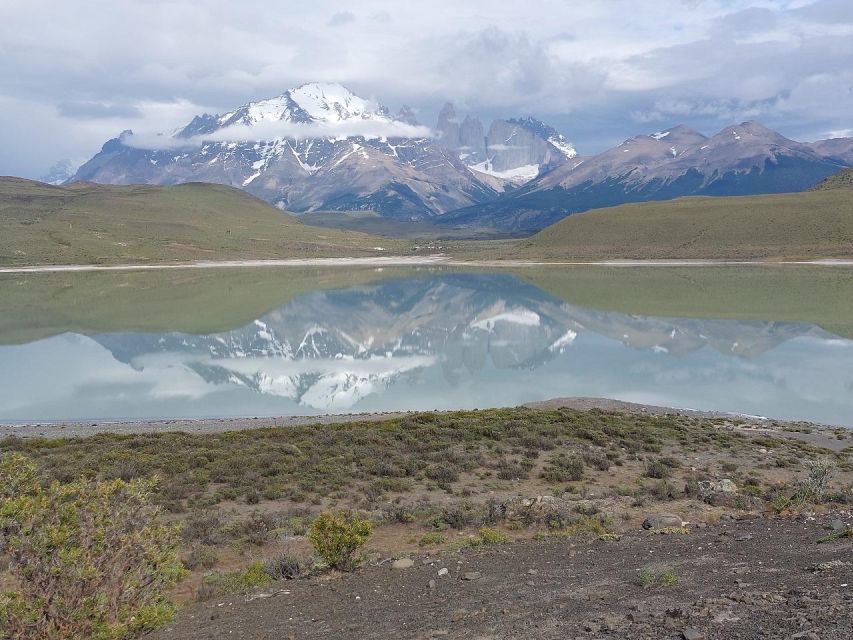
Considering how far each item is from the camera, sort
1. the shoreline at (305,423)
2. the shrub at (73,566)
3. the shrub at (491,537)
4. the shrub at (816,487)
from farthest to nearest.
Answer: the shoreline at (305,423), the shrub at (816,487), the shrub at (491,537), the shrub at (73,566)

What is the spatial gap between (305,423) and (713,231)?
146 m

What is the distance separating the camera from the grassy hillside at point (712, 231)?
437 ft

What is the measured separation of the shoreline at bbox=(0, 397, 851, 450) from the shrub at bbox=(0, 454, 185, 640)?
17.0m

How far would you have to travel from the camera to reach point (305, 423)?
1043 inches

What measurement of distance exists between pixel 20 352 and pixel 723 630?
176ft

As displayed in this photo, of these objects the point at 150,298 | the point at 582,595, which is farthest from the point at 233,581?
the point at 150,298

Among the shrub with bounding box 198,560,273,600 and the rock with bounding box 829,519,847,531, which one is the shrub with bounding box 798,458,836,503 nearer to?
the rock with bounding box 829,519,847,531

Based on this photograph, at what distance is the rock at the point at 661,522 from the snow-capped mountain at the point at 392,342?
70.2ft

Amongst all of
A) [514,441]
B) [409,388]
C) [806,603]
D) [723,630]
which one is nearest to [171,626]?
[723,630]

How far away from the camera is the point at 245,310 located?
7169 cm

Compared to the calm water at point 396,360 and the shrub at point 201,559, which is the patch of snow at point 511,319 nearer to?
the calm water at point 396,360

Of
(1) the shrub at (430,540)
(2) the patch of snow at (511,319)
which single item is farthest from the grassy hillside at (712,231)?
(1) the shrub at (430,540)

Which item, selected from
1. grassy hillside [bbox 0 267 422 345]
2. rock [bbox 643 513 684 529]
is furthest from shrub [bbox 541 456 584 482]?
grassy hillside [bbox 0 267 422 345]

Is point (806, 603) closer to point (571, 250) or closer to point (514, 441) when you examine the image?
point (514, 441)
